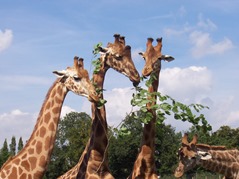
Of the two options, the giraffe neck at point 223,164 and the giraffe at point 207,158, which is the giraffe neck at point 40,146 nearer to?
the giraffe at point 207,158

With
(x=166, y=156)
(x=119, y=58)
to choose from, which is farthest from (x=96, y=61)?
→ (x=166, y=156)

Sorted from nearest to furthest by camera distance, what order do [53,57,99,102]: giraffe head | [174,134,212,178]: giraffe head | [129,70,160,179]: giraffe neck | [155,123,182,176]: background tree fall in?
1. [53,57,99,102]: giraffe head
2. [129,70,160,179]: giraffe neck
3. [174,134,212,178]: giraffe head
4. [155,123,182,176]: background tree

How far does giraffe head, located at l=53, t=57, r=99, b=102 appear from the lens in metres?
8.55

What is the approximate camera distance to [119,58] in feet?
31.0

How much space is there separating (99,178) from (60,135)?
46.9 meters

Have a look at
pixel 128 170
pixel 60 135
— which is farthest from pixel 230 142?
pixel 60 135

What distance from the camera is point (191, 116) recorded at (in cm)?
909

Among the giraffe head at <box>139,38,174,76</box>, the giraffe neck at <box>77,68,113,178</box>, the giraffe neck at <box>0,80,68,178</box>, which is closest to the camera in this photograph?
the giraffe neck at <box>0,80,68,178</box>

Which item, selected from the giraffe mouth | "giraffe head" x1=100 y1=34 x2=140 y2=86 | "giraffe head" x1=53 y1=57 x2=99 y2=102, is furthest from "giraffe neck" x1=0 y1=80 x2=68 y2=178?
"giraffe head" x1=100 y1=34 x2=140 y2=86

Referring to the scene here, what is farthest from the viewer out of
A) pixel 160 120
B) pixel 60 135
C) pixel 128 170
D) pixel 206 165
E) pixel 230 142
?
pixel 60 135

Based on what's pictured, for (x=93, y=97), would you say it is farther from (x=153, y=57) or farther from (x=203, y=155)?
(x=203, y=155)

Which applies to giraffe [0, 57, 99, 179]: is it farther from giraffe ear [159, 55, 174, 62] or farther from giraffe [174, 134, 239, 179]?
giraffe [174, 134, 239, 179]

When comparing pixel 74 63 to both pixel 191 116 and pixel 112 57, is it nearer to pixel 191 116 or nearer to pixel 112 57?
pixel 112 57

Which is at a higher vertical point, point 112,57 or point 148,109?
point 112,57
